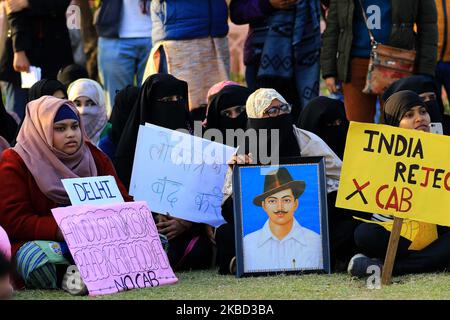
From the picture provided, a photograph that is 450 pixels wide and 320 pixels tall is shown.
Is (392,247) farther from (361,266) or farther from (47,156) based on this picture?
(47,156)

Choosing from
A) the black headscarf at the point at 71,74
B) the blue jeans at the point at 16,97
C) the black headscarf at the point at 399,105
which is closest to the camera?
the black headscarf at the point at 399,105

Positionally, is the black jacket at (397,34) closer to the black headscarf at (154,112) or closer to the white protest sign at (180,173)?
the black headscarf at (154,112)

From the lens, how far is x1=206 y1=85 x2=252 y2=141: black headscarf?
26.1 feet

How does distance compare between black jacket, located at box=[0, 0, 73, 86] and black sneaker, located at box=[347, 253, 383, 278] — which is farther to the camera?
black jacket, located at box=[0, 0, 73, 86]

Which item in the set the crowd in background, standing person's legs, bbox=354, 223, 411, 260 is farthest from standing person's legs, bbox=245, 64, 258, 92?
standing person's legs, bbox=354, 223, 411, 260

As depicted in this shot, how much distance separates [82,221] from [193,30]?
9.95 ft

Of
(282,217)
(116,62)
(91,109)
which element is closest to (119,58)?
(116,62)

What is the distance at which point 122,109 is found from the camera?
8438mm

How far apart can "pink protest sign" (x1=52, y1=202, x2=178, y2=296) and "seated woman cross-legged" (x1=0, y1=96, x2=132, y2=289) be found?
21 cm

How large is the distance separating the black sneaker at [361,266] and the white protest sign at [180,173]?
44.1 inches

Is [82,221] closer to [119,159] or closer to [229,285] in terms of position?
[229,285]

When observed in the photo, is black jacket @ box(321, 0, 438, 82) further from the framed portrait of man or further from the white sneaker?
the white sneaker

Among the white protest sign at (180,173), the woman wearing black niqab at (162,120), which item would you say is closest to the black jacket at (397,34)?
the woman wearing black niqab at (162,120)

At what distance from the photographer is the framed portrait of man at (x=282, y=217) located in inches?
267
